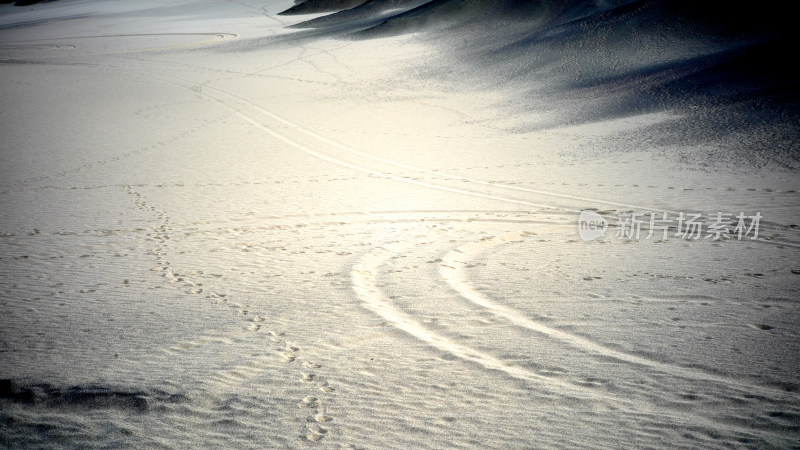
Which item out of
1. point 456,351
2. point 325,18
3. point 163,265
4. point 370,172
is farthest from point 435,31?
point 456,351

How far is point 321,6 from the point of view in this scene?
1123 inches

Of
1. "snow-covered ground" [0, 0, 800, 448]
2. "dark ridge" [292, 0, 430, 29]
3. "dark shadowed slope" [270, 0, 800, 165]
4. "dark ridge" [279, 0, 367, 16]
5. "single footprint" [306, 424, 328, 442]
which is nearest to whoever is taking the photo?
"single footprint" [306, 424, 328, 442]

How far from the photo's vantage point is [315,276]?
3.89 m

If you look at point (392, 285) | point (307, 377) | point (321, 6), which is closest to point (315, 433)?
point (307, 377)

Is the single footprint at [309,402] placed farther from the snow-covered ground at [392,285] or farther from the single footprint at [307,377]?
the single footprint at [307,377]

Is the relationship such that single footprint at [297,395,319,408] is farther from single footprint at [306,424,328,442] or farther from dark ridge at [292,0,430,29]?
dark ridge at [292,0,430,29]

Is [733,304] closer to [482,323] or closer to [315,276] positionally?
[482,323]

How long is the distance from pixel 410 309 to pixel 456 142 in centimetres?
473

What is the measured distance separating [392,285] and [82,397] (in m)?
1.68

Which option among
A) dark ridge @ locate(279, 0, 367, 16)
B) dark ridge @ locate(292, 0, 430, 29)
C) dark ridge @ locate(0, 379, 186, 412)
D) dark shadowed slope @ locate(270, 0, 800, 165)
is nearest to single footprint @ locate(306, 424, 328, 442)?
dark ridge @ locate(0, 379, 186, 412)

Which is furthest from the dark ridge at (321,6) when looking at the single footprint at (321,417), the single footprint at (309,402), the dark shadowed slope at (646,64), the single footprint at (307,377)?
the single footprint at (321,417)

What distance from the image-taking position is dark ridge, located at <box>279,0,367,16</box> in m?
28.1

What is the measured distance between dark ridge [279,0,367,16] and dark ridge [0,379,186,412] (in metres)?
27.0

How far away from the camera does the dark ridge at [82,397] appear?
2408 mm
